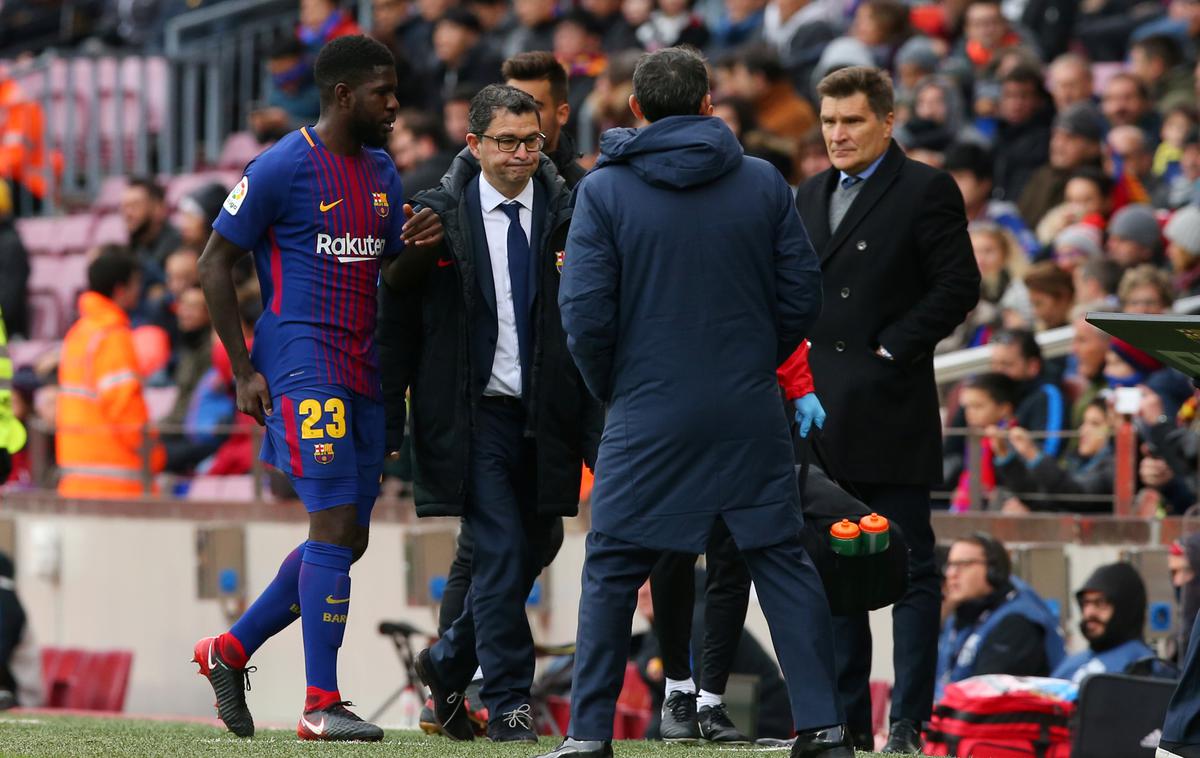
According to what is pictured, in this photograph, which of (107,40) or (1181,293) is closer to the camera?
(1181,293)

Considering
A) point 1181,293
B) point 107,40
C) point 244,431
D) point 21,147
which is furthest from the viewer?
point 107,40

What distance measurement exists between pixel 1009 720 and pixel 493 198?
346 centimetres

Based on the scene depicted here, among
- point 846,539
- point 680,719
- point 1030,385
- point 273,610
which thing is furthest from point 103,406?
point 846,539

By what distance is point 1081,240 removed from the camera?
12.6 meters

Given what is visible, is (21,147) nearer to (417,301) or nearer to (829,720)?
(417,301)

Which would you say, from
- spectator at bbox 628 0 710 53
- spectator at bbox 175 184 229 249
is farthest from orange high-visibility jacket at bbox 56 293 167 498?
spectator at bbox 628 0 710 53

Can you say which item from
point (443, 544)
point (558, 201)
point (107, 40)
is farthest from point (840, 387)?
point (107, 40)

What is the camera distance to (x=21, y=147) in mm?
20609

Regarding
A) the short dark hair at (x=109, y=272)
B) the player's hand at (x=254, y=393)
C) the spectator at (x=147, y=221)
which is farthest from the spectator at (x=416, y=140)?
the player's hand at (x=254, y=393)

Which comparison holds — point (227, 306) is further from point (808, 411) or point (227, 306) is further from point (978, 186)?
point (978, 186)

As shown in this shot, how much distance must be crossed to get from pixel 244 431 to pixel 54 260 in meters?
5.38

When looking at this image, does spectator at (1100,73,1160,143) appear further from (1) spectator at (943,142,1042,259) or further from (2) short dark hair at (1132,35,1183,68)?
(1) spectator at (943,142,1042,259)

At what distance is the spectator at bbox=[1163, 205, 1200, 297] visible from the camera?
1225 centimetres

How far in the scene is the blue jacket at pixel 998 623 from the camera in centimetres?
1053
